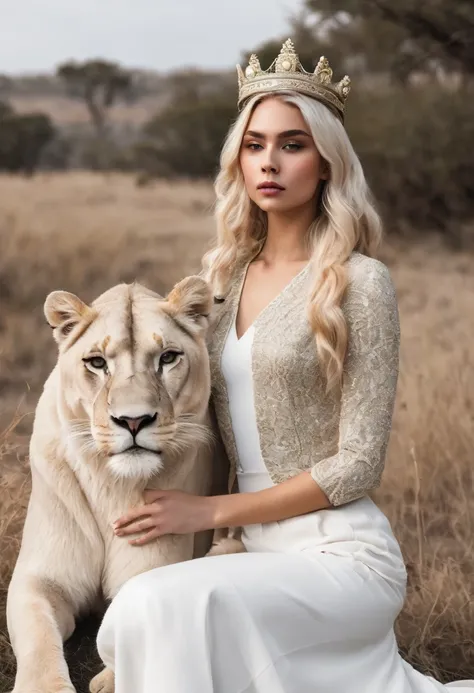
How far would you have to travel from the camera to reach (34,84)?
37844 mm

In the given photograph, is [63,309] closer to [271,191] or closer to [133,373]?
[133,373]

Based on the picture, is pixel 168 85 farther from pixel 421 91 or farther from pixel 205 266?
pixel 205 266

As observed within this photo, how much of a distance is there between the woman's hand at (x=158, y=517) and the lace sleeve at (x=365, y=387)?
14.9 inches

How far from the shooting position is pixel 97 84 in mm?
35344

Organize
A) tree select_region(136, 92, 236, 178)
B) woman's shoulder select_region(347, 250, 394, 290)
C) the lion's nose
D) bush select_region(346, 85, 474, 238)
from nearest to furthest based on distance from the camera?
the lion's nose < woman's shoulder select_region(347, 250, 394, 290) < bush select_region(346, 85, 474, 238) < tree select_region(136, 92, 236, 178)

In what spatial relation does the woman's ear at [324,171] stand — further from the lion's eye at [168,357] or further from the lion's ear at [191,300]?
the lion's eye at [168,357]

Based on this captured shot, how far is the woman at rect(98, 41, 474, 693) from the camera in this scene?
2652 millimetres

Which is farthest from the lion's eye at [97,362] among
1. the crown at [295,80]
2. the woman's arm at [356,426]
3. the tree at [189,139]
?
the tree at [189,139]

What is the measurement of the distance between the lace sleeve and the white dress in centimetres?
12

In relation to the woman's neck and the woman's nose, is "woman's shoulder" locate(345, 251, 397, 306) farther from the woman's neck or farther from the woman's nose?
the woman's nose

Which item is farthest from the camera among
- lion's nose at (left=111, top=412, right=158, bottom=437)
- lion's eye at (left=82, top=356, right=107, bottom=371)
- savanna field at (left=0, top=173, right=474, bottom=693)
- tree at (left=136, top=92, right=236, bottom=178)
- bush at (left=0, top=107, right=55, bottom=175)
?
bush at (left=0, top=107, right=55, bottom=175)

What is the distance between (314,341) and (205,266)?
632 millimetres

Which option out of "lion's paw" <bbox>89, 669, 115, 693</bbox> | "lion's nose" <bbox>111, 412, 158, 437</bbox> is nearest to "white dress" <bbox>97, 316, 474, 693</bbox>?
"lion's paw" <bbox>89, 669, 115, 693</bbox>

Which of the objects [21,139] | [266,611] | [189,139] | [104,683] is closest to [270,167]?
[266,611]
